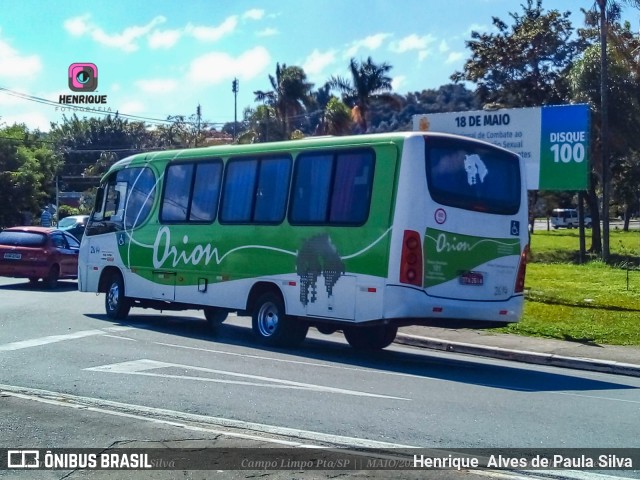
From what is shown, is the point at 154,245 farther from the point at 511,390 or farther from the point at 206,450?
the point at 206,450

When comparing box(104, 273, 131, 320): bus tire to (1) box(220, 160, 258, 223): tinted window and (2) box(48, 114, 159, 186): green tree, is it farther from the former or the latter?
Result: (2) box(48, 114, 159, 186): green tree

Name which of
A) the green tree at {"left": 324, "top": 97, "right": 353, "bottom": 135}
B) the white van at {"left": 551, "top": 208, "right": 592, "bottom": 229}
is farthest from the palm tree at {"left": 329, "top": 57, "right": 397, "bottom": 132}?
the white van at {"left": 551, "top": 208, "right": 592, "bottom": 229}

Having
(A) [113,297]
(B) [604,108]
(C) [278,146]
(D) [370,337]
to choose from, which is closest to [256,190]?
(C) [278,146]

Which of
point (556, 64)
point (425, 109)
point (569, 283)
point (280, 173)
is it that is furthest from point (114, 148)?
point (425, 109)

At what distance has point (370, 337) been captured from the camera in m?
14.6

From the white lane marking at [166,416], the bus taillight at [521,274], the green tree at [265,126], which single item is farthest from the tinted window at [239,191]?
the green tree at [265,126]

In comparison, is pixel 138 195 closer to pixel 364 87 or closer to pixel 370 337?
pixel 370 337

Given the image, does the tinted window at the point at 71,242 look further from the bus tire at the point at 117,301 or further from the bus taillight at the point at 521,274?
the bus taillight at the point at 521,274

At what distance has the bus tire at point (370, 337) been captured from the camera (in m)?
14.5

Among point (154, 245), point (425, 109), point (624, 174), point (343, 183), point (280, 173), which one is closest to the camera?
point (343, 183)

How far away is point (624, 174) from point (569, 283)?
27.1 m

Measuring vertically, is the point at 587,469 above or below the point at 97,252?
below

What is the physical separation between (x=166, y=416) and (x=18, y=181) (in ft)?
135

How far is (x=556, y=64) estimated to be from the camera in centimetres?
4178
